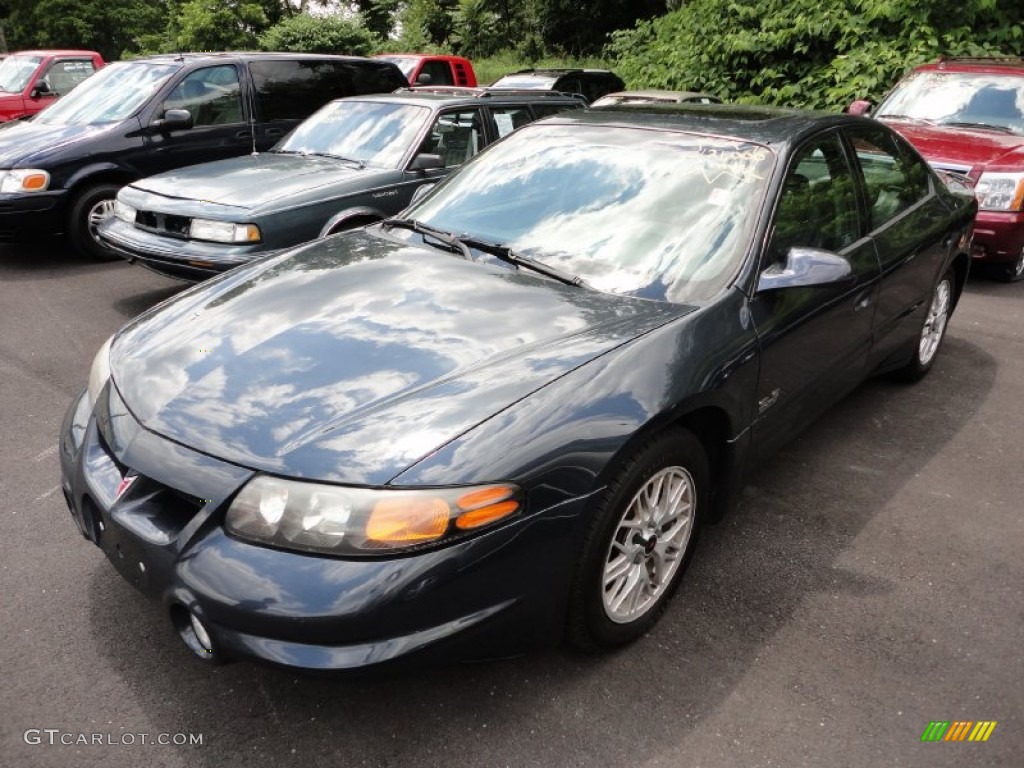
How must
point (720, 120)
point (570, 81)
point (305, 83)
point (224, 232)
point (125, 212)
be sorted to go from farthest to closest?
point (570, 81)
point (305, 83)
point (125, 212)
point (224, 232)
point (720, 120)

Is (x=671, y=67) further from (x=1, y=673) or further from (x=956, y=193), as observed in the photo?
(x=1, y=673)

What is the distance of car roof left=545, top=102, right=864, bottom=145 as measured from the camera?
134 inches

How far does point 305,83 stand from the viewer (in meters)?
8.23

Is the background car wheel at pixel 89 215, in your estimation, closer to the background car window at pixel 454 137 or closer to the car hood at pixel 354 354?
the background car window at pixel 454 137

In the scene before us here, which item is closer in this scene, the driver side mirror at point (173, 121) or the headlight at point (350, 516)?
the headlight at point (350, 516)

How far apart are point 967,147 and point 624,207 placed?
506cm

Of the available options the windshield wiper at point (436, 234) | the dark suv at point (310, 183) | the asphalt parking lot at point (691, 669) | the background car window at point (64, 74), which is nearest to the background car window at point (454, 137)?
the dark suv at point (310, 183)

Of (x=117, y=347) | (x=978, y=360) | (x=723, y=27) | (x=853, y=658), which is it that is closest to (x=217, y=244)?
(x=117, y=347)

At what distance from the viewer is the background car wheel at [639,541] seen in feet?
7.75

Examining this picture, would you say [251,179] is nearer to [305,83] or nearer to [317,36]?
[305,83]

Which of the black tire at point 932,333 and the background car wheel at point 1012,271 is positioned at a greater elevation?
the black tire at point 932,333

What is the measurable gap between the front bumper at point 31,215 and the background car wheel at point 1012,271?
7.76 metres
